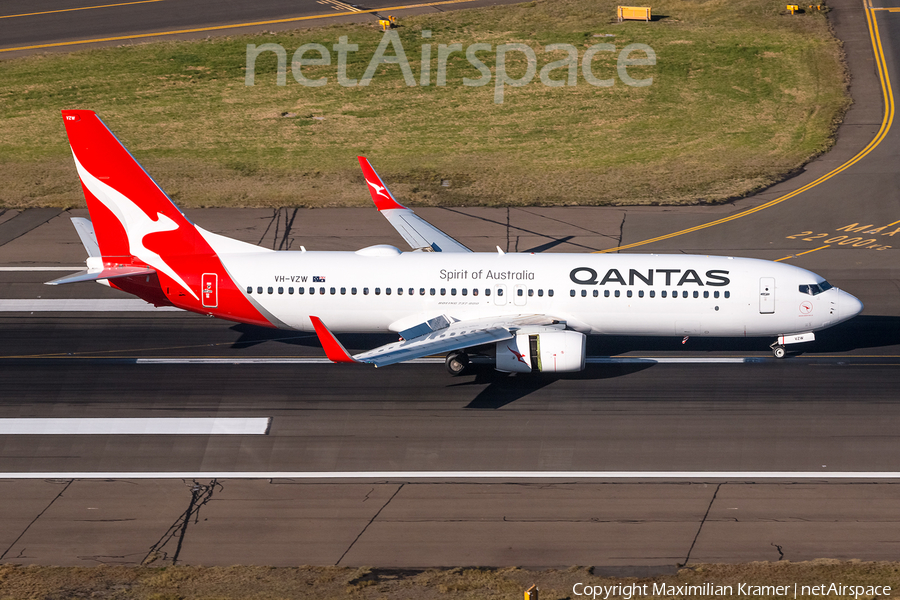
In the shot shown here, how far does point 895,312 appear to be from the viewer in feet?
134

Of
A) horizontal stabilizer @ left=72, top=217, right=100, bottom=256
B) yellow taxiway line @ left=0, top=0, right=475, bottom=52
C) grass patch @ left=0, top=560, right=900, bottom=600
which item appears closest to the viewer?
grass patch @ left=0, top=560, right=900, bottom=600

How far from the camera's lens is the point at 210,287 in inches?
1406

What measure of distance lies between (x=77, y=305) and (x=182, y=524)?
18421 mm

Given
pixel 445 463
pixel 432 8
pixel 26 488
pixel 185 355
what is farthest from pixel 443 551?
pixel 432 8

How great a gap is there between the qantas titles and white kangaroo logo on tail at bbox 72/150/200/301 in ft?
50.0

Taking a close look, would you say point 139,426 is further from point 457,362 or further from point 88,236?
point 457,362

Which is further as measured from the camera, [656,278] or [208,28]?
[208,28]

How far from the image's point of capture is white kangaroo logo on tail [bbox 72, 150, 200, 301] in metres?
35.5

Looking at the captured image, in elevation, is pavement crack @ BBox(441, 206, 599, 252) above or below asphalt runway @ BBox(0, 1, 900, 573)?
above

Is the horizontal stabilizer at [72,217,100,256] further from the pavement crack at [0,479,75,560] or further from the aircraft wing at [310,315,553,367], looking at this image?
the pavement crack at [0,479,75,560]

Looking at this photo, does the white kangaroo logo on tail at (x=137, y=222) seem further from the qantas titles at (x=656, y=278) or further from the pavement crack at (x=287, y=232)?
the qantas titles at (x=656, y=278)

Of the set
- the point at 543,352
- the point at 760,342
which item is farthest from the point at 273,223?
the point at 760,342

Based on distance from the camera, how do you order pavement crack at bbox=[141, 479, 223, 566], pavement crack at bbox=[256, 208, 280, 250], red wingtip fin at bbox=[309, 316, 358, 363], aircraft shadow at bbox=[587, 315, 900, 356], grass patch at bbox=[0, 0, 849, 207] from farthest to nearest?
grass patch at bbox=[0, 0, 849, 207] → pavement crack at bbox=[256, 208, 280, 250] → aircraft shadow at bbox=[587, 315, 900, 356] → red wingtip fin at bbox=[309, 316, 358, 363] → pavement crack at bbox=[141, 479, 223, 566]

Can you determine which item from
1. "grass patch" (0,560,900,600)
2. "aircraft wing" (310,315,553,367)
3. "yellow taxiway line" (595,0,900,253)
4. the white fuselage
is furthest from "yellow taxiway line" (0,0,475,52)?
"grass patch" (0,560,900,600)
